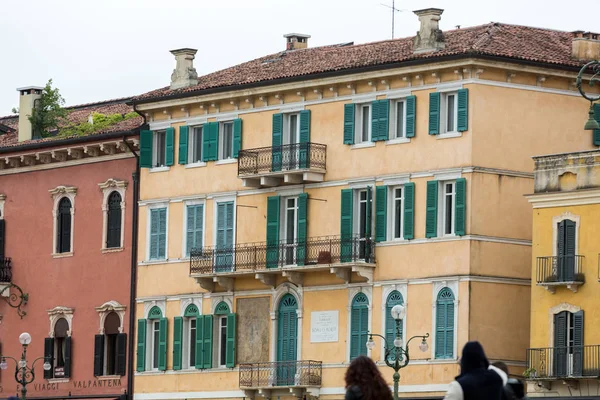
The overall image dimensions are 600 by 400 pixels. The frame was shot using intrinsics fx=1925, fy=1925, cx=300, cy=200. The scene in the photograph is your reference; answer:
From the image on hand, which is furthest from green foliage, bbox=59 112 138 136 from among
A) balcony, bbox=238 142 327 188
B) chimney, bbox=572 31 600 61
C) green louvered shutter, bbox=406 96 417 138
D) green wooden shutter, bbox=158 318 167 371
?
Answer: chimney, bbox=572 31 600 61

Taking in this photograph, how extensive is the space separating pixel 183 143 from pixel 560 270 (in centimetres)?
1569

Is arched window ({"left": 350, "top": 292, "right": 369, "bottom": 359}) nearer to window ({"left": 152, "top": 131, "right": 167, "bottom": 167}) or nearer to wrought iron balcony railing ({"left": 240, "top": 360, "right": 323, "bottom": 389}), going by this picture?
wrought iron balcony railing ({"left": 240, "top": 360, "right": 323, "bottom": 389})

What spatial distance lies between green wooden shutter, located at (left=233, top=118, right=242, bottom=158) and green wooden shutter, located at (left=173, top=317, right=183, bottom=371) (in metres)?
5.87

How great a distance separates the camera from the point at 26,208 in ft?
223

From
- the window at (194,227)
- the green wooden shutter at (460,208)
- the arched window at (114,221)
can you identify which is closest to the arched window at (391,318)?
the green wooden shutter at (460,208)

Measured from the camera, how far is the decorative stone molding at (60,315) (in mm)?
65525

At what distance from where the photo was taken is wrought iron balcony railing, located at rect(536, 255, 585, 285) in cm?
5050

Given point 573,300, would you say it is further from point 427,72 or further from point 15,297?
point 15,297

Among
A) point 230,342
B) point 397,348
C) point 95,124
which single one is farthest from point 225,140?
point 397,348

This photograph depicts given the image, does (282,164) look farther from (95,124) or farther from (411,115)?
(95,124)

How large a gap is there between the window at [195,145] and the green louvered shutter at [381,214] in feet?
27.2

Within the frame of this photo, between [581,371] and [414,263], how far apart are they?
6580 millimetres

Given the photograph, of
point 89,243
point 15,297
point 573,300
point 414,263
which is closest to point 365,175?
point 414,263

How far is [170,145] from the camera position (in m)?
62.3
